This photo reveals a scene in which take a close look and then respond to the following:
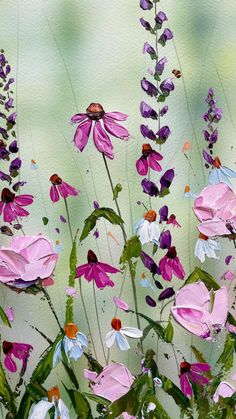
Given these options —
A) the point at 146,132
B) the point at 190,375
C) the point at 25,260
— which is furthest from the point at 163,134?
the point at 190,375

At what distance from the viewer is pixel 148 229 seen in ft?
4.47

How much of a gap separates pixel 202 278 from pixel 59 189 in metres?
0.31

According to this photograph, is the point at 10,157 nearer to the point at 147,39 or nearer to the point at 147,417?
the point at 147,39

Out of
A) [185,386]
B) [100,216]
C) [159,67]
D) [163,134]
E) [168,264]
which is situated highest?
[159,67]

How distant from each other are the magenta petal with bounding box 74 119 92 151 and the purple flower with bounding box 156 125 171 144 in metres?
0.13

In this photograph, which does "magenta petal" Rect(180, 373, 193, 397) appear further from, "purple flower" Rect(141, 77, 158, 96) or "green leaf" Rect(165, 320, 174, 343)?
"purple flower" Rect(141, 77, 158, 96)

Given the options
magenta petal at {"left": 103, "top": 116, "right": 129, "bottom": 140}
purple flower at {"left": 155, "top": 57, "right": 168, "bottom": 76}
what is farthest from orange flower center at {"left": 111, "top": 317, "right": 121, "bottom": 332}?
purple flower at {"left": 155, "top": 57, "right": 168, "bottom": 76}

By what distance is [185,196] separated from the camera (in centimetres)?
137

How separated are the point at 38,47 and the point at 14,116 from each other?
0.13 metres

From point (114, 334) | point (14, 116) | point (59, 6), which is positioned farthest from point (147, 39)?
point (114, 334)

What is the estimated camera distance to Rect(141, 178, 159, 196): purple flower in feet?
4.49

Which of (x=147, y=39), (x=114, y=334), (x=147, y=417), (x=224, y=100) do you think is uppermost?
(x=147, y=39)

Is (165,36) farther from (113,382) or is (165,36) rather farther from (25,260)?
(113,382)

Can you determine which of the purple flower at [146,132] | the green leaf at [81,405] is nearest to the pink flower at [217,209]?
the purple flower at [146,132]
